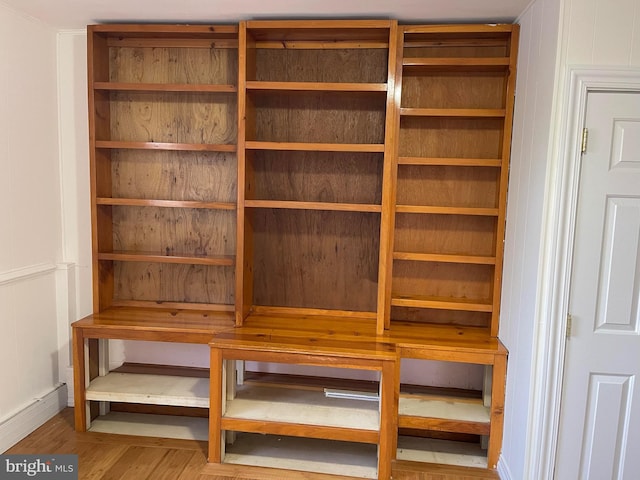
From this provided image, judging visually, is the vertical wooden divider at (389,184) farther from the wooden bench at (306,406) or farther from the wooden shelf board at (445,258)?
the wooden bench at (306,406)

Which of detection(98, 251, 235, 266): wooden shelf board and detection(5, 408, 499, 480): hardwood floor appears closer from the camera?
detection(5, 408, 499, 480): hardwood floor

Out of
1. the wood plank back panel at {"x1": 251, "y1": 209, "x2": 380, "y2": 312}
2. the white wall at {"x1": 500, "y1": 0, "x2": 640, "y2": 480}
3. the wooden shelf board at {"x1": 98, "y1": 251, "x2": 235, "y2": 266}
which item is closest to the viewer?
the white wall at {"x1": 500, "y1": 0, "x2": 640, "y2": 480}

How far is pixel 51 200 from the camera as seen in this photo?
2.70m

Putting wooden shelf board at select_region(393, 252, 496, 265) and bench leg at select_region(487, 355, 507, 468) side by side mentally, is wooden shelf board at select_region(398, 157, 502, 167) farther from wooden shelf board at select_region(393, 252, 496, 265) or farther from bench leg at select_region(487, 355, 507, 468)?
bench leg at select_region(487, 355, 507, 468)

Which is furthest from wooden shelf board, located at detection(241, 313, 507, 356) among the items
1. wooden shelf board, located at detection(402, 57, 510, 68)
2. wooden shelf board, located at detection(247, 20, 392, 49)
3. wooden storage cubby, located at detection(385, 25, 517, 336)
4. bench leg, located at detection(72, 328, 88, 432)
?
wooden shelf board, located at detection(247, 20, 392, 49)

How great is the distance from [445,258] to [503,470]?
113 centimetres

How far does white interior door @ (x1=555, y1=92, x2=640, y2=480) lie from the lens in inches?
69.7

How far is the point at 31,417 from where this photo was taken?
255 centimetres

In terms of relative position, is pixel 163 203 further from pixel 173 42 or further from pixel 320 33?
pixel 320 33

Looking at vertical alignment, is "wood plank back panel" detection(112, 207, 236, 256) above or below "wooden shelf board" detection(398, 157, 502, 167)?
below

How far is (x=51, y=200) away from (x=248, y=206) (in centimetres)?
129

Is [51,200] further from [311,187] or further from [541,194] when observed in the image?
[541,194]

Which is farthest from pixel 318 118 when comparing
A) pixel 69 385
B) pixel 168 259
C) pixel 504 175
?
pixel 69 385

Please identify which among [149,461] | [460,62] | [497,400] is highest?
[460,62]
